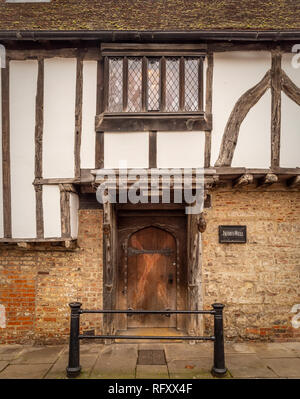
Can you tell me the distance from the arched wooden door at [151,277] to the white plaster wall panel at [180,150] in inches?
67.4

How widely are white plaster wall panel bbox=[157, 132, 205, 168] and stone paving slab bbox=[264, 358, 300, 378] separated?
11.2 feet

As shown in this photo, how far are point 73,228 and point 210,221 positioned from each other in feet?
8.69

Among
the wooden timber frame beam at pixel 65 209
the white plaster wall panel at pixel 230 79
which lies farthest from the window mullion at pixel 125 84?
the wooden timber frame beam at pixel 65 209

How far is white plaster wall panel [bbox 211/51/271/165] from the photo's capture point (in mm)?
4859

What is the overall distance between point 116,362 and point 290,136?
497 cm

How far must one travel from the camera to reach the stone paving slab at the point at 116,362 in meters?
3.85

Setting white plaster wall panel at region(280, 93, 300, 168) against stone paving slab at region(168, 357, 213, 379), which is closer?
stone paving slab at region(168, 357, 213, 379)

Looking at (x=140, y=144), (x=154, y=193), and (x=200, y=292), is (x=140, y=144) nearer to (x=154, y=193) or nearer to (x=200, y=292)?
(x=154, y=193)

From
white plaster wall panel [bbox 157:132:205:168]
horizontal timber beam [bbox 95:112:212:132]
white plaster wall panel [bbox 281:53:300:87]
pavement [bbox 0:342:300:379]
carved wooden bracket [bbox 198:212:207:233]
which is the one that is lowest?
pavement [bbox 0:342:300:379]

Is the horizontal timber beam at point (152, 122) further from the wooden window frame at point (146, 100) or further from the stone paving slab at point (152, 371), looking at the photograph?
the stone paving slab at point (152, 371)

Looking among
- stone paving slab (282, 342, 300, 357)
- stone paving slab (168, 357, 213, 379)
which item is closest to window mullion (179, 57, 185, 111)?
stone paving slab (168, 357, 213, 379)

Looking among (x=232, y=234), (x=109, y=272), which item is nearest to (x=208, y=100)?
(x=232, y=234)

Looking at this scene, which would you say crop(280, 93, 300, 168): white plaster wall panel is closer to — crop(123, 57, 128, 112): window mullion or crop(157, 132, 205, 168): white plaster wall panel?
crop(157, 132, 205, 168): white plaster wall panel

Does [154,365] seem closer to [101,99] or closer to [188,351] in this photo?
[188,351]
